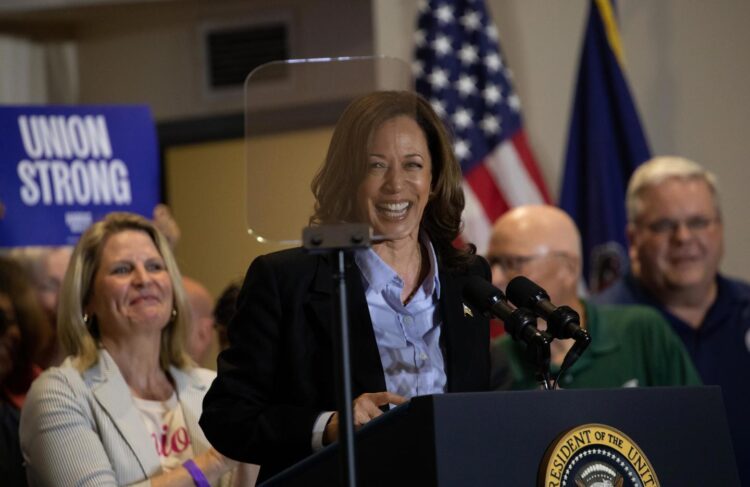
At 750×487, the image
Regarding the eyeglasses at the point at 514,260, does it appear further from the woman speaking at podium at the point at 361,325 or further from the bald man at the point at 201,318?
the woman speaking at podium at the point at 361,325

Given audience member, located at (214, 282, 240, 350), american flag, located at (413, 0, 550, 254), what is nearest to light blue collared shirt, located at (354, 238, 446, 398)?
audience member, located at (214, 282, 240, 350)

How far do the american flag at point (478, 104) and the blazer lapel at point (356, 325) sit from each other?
3.77 m

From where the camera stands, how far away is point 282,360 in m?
2.22

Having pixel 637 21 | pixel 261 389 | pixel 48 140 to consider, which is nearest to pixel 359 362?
pixel 261 389

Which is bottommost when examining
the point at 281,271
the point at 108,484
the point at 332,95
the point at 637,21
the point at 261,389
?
the point at 108,484

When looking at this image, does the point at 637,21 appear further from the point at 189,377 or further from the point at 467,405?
the point at 467,405

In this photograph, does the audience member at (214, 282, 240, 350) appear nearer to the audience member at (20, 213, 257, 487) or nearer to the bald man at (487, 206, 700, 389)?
the audience member at (20, 213, 257, 487)

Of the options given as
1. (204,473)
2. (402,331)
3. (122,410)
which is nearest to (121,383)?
(122,410)

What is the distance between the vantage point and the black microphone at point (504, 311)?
6.63 feet

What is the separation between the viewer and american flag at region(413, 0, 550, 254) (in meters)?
5.99

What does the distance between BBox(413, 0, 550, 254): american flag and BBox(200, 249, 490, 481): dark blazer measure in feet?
12.4

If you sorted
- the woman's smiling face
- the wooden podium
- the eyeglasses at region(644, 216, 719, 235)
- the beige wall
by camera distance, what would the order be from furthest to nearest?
the beige wall < the eyeglasses at region(644, 216, 719, 235) < the woman's smiling face < the wooden podium

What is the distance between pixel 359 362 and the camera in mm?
2180

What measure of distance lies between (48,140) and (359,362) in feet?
7.75
